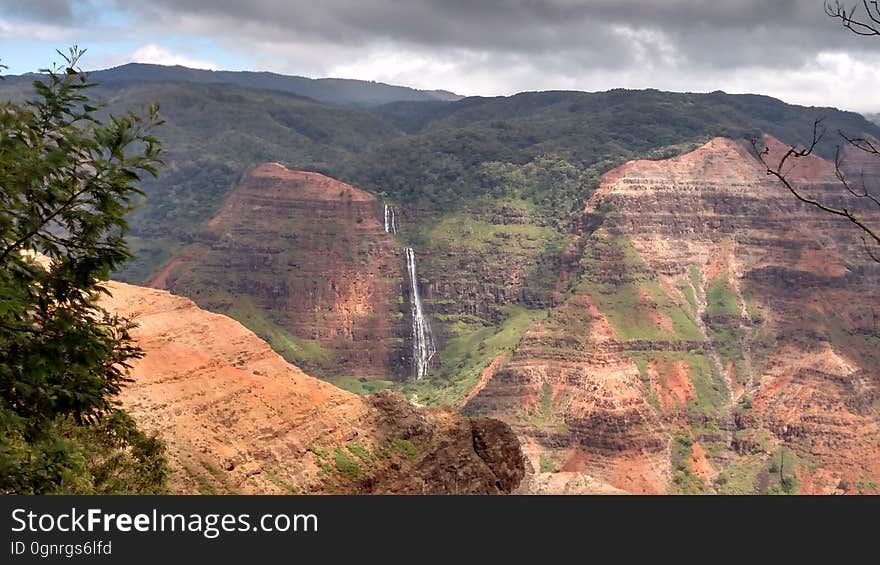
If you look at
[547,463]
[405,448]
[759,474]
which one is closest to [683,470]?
[759,474]

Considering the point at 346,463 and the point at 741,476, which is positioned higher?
the point at 346,463

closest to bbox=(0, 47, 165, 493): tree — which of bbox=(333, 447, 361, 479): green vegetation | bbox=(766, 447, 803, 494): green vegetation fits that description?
bbox=(333, 447, 361, 479): green vegetation

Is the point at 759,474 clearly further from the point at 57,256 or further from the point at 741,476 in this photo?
the point at 57,256

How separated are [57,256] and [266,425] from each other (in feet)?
129

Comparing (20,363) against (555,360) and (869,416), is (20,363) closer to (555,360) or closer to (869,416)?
(555,360)

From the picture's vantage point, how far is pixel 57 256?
101 feet

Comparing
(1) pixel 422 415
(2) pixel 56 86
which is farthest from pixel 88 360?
(1) pixel 422 415

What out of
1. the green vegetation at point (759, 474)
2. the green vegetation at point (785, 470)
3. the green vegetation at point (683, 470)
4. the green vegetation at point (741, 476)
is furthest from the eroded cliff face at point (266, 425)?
the green vegetation at point (785, 470)

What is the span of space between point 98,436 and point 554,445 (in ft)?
436

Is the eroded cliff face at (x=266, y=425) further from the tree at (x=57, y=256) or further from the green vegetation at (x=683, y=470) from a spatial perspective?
the green vegetation at (x=683, y=470)

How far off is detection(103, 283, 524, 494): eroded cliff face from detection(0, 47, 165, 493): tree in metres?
27.8

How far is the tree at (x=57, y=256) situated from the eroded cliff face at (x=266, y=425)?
2783 cm

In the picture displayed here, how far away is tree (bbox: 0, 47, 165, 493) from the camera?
28.5 meters

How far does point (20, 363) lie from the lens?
95.8 feet
